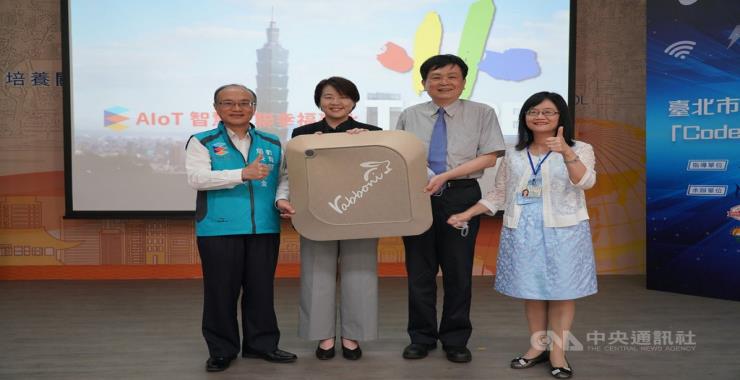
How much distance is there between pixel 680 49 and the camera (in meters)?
4.44

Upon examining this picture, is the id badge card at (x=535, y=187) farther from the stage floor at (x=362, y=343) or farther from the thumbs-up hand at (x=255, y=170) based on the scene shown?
the thumbs-up hand at (x=255, y=170)

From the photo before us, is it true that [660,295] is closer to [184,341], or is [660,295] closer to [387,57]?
[387,57]

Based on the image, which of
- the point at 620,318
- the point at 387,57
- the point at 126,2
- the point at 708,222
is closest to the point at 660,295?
the point at 708,222

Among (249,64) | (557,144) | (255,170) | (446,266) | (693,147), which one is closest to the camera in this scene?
(557,144)

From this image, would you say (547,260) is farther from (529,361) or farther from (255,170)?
(255,170)

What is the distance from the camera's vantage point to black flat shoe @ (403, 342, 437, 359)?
282 centimetres

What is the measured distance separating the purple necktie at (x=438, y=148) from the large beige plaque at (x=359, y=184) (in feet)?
0.86

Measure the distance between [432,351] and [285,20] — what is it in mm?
3087

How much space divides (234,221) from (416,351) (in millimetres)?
1033

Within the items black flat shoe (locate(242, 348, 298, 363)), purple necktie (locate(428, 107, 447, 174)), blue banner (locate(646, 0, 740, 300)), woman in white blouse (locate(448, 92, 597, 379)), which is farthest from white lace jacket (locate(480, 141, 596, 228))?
blue banner (locate(646, 0, 740, 300))

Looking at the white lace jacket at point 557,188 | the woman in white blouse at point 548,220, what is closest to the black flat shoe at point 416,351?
the woman in white blouse at point 548,220

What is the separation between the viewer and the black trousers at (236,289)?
2625 mm

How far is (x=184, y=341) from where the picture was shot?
318 cm

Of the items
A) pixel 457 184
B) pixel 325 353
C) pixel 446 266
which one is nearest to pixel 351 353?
pixel 325 353
